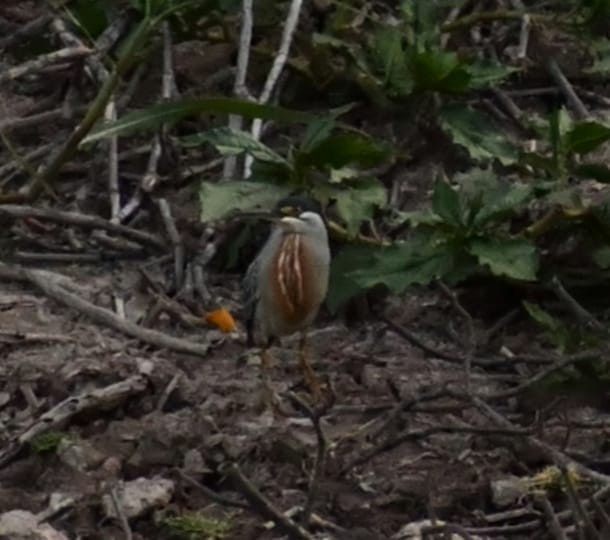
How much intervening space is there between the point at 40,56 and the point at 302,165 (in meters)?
1.52

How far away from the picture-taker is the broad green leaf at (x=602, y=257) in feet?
18.2

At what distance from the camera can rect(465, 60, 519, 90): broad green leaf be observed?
6.07 meters

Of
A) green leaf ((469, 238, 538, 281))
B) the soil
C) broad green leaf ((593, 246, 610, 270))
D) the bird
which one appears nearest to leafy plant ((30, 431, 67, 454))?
the soil

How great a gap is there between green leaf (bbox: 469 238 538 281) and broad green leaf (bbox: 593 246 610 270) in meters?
0.25

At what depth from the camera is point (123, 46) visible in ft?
22.2

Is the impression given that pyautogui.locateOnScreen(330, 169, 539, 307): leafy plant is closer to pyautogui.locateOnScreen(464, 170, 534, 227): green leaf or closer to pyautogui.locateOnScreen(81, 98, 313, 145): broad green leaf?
pyautogui.locateOnScreen(464, 170, 534, 227): green leaf

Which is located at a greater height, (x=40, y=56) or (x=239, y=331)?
(x=40, y=56)

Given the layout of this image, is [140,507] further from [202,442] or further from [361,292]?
[361,292]

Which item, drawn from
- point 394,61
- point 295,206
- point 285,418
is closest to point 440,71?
point 394,61

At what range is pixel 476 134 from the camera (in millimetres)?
6039

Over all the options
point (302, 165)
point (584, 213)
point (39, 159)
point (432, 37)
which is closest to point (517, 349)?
point (584, 213)

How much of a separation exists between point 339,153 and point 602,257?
82 cm

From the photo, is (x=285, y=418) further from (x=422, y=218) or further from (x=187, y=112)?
(x=187, y=112)

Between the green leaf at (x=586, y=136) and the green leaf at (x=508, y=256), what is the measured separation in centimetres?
34
